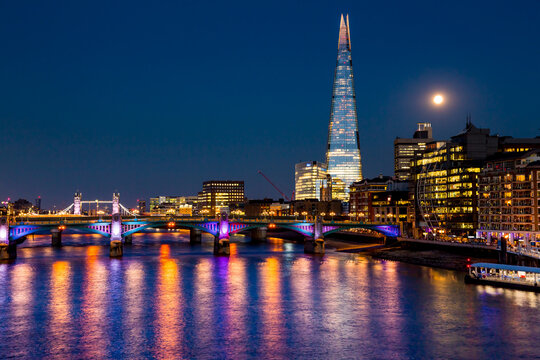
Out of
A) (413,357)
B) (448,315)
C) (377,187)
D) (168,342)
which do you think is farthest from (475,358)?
(377,187)

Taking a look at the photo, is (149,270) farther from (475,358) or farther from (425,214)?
(425,214)

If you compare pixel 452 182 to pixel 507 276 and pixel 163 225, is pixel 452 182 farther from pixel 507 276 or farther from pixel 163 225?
pixel 163 225

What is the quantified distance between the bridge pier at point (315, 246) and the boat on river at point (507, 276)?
43.7 meters

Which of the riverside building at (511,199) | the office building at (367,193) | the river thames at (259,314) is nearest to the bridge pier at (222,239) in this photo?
the river thames at (259,314)

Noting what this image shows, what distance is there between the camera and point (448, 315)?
46.2 meters

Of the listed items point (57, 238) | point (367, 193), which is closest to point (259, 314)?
point (57, 238)

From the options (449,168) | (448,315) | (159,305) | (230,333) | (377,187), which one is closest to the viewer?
(230,333)

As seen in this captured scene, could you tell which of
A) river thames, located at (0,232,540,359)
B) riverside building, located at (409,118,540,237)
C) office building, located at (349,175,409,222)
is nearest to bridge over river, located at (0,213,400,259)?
riverside building, located at (409,118,540,237)

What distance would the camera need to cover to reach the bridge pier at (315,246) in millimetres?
105925

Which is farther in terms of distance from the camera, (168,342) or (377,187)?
(377,187)

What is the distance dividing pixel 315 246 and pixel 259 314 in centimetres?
6039

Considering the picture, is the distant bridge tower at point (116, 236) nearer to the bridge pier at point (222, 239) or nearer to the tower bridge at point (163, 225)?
the tower bridge at point (163, 225)

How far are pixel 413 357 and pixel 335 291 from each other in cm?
2316

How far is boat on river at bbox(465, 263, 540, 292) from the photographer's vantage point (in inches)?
2259
